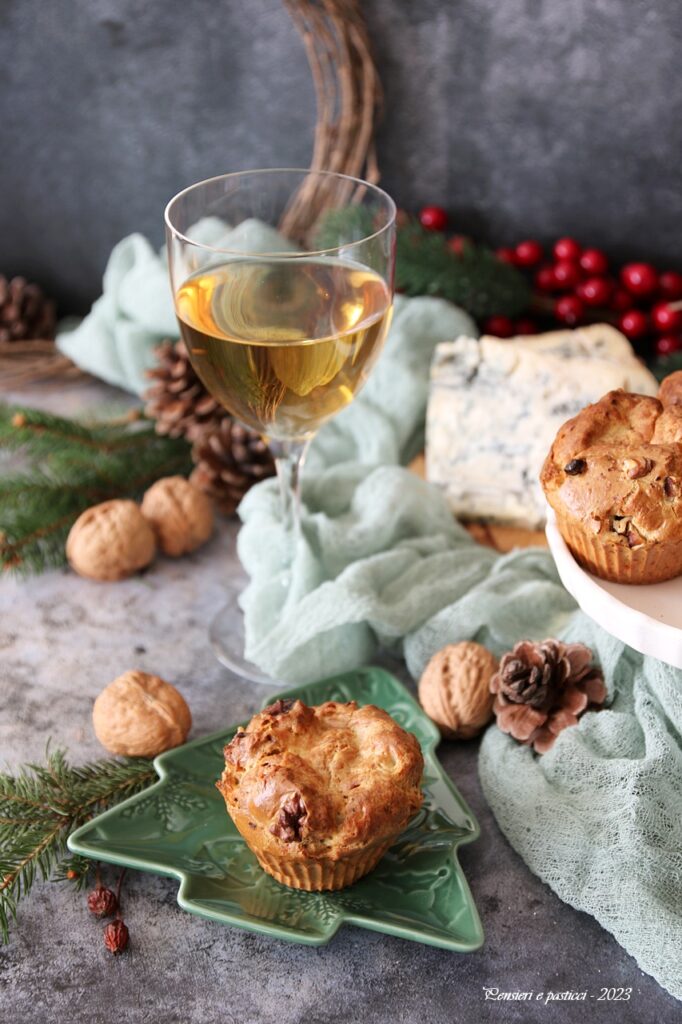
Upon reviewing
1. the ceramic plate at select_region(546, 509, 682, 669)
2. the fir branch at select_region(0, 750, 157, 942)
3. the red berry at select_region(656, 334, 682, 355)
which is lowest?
the fir branch at select_region(0, 750, 157, 942)

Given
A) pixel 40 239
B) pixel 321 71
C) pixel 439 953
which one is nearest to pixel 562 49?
pixel 321 71

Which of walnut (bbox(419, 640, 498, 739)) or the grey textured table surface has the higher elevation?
walnut (bbox(419, 640, 498, 739))

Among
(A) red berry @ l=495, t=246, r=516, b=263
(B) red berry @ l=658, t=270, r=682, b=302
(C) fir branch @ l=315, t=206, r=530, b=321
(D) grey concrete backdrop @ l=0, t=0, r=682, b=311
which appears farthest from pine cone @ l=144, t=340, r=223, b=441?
(B) red berry @ l=658, t=270, r=682, b=302

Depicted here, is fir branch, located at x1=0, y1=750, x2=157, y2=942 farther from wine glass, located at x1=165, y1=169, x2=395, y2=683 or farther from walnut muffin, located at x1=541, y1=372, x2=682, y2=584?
walnut muffin, located at x1=541, y1=372, x2=682, y2=584

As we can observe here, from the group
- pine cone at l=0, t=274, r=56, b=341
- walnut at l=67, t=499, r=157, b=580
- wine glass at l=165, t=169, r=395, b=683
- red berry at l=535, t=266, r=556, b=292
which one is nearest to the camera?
wine glass at l=165, t=169, r=395, b=683

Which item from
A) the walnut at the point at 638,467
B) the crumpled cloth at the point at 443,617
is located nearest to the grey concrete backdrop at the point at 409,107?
the crumpled cloth at the point at 443,617

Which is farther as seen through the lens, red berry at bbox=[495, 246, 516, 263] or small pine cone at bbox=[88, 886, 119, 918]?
red berry at bbox=[495, 246, 516, 263]

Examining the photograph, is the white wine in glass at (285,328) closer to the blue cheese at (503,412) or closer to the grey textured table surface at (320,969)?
the blue cheese at (503,412)

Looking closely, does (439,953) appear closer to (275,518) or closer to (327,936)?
(327,936)
